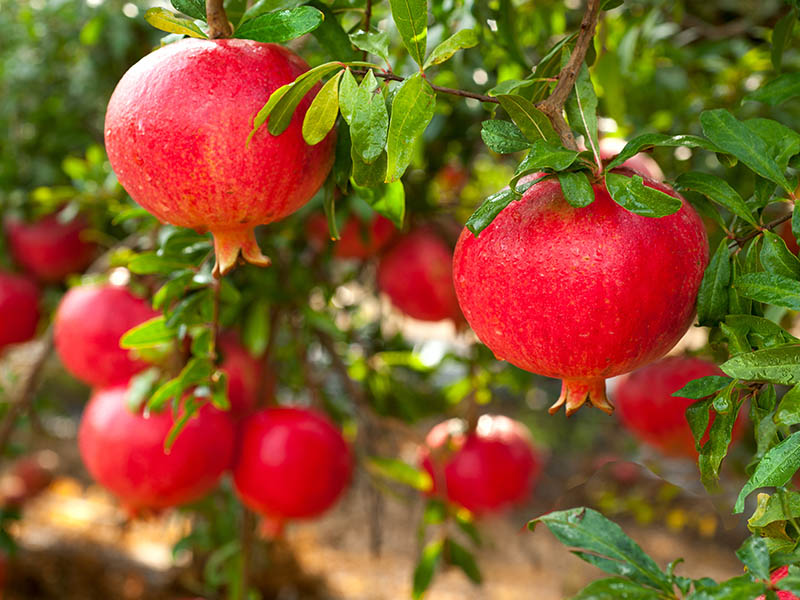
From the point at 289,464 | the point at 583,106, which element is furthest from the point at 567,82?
the point at 289,464

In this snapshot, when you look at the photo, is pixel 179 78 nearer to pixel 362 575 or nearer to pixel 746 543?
pixel 746 543

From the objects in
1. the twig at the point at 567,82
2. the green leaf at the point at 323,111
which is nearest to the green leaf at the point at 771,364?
the twig at the point at 567,82

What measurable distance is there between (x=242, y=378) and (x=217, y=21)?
714mm

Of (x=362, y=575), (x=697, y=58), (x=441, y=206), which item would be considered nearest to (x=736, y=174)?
(x=697, y=58)

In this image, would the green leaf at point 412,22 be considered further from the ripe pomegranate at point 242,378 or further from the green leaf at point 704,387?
the ripe pomegranate at point 242,378

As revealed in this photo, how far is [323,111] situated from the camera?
46 centimetres

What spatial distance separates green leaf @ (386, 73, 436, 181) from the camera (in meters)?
0.44

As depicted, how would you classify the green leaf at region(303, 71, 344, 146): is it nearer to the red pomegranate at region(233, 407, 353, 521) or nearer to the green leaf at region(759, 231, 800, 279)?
the green leaf at region(759, 231, 800, 279)

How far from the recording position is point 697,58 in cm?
119

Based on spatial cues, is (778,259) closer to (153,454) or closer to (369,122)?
(369,122)

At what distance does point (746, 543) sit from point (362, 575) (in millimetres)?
1868

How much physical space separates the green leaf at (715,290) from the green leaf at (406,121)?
197 millimetres

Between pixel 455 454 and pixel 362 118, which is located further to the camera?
pixel 455 454

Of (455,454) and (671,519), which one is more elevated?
(455,454)
